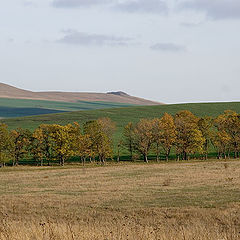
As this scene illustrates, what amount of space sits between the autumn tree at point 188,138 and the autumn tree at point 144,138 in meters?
6.70

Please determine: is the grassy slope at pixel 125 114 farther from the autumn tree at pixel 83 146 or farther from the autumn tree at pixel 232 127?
the autumn tree at pixel 83 146

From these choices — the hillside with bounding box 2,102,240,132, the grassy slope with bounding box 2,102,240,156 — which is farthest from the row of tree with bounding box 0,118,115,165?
the hillside with bounding box 2,102,240,132

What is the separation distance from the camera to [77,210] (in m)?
24.8

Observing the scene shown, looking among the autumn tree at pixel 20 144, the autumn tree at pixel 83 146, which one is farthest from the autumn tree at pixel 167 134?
the autumn tree at pixel 20 144

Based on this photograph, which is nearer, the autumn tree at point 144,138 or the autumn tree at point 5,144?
the autumn tree at point 5,144

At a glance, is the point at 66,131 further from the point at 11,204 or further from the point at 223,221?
the point at 223,221

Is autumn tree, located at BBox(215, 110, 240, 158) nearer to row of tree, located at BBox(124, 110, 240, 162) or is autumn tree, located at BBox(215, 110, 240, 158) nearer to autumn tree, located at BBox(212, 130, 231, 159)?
row of tree, located at BBox(124, 110, 240, 162)

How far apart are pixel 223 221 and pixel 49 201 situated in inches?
463

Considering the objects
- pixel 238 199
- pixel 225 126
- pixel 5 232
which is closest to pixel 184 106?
pixel 225 126

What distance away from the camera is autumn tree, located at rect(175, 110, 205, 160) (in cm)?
10262

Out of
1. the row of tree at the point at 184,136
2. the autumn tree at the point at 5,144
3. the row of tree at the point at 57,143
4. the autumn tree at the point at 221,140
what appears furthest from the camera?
the autumn tree at the point at 221,140

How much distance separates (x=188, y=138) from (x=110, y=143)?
751 inches

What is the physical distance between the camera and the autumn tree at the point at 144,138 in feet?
343

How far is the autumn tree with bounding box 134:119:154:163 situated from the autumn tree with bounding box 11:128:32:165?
2708 cm
